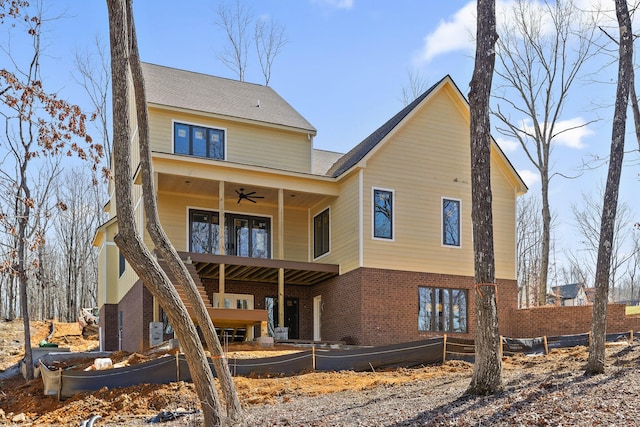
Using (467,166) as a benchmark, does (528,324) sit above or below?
below

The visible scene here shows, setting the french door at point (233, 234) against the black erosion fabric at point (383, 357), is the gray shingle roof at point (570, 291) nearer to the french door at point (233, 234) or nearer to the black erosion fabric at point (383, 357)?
the french door at point (233, 234)

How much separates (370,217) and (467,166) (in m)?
4.10

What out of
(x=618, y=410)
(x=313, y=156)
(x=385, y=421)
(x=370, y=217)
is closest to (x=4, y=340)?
(x=313, y=156)

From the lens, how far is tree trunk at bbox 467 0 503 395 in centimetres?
1055

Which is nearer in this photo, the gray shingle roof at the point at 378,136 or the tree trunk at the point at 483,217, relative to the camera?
the tree trunk at the point at 483,217

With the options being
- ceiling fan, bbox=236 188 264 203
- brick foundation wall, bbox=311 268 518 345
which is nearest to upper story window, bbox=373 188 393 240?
brick foundation wall, bbox=311 268 518 345

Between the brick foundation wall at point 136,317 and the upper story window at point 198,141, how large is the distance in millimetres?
4753

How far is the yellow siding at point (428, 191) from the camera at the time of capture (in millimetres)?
20828

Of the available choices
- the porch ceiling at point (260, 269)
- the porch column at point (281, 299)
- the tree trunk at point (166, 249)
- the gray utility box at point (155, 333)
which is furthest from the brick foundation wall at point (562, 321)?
the tree trunk at point (166, 249)

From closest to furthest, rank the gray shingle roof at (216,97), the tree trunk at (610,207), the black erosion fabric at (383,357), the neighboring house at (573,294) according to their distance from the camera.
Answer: the tree trunk at (610,207) → the black erosion fabric at (383,357) → the gray shingle roof at (216,97) → the neighboring house at (573,294)

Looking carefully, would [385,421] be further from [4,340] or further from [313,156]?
[4,340]

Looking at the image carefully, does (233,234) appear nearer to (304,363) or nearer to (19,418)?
(304,363)

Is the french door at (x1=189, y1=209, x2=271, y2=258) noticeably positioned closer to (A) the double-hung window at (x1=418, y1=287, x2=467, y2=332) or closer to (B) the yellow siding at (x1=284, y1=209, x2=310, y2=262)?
(B) the yellow siding at (x1=284, y1=209, x2=310, y2=262)

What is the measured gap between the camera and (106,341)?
26.6 m
